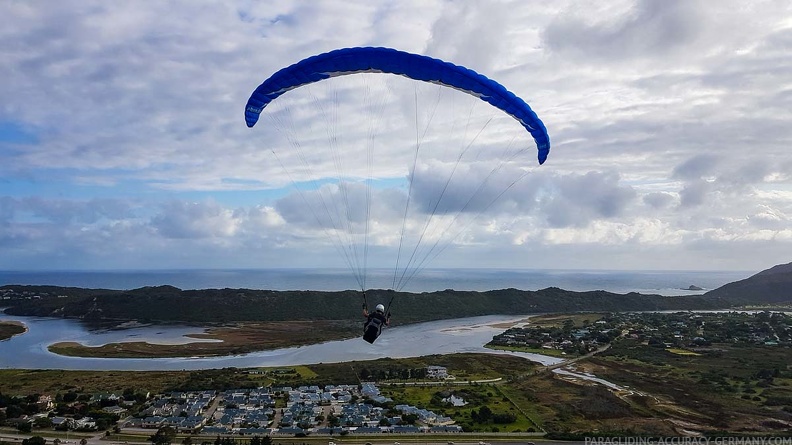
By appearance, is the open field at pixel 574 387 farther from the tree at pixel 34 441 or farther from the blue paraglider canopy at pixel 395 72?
the blue paraglider canopy at pixel 395 72

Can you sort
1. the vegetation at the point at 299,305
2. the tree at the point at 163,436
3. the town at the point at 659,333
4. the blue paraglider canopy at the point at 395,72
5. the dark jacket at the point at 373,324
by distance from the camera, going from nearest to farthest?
the blue paraglider canopy at the point at 395,72
the dark jacket at the point at 373,324
the tree at the point at 163,436
the town at the point at 659,333
the vegetation at the point at 299,305

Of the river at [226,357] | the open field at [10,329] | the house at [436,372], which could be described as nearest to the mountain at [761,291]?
the river at [226,357]

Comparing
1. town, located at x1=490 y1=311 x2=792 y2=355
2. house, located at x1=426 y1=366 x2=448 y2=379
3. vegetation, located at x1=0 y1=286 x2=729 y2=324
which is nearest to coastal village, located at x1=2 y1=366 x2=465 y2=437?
house, located at x1=426 y1=366 x2=448 y2=379

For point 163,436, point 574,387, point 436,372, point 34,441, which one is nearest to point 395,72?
point 163,436

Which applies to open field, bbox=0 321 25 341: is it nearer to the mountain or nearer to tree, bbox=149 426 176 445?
tree, bbox=149 426 176 445

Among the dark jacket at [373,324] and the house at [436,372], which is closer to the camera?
the dark jacket at [373,324]

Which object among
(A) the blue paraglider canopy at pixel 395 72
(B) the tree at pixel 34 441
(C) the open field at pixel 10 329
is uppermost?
(A) the blue paraglider canopy at pixel 395 72

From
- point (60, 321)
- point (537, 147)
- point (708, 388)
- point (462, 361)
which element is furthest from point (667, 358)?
point (60, 321)

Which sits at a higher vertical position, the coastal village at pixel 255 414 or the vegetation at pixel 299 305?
the vegetation at pixel 299 305
